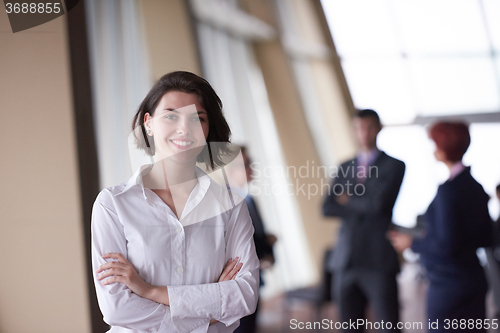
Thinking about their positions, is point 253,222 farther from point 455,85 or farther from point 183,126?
point 455,85

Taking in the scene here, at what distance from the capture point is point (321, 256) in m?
2.55

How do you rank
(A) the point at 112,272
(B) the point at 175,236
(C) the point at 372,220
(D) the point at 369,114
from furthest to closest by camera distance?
(D) the point at 369,114 < (C) the point at 372,220 < (B) the point at 175,236 < (A) the point at 112,272

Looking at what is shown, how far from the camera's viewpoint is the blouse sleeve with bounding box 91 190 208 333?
3.81 feet

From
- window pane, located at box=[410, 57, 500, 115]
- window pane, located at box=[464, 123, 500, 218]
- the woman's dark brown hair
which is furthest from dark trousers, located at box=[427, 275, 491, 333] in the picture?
the woman's dark brown hair

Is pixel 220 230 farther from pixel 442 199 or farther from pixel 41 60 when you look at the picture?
pixel 41 60

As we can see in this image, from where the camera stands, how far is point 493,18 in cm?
277

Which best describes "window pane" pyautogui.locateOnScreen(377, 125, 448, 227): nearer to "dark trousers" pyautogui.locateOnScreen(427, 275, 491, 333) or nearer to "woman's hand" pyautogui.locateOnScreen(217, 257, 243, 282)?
"dark trousers" pyautogui.locateOnScreen(427, 275, 491, 333)

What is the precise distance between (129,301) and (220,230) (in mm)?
337

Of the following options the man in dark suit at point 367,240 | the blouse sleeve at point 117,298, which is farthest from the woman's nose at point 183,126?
the man in dark suit at point 367,240

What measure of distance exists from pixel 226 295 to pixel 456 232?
1445mm

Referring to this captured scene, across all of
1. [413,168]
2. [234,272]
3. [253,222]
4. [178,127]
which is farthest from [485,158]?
[178,127]

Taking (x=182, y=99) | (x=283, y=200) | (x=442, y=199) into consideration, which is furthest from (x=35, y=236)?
(x=442, y=199)

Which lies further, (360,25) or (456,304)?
(360,25)

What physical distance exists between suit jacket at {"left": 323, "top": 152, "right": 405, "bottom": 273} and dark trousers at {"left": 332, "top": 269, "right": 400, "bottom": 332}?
0.05 metres
